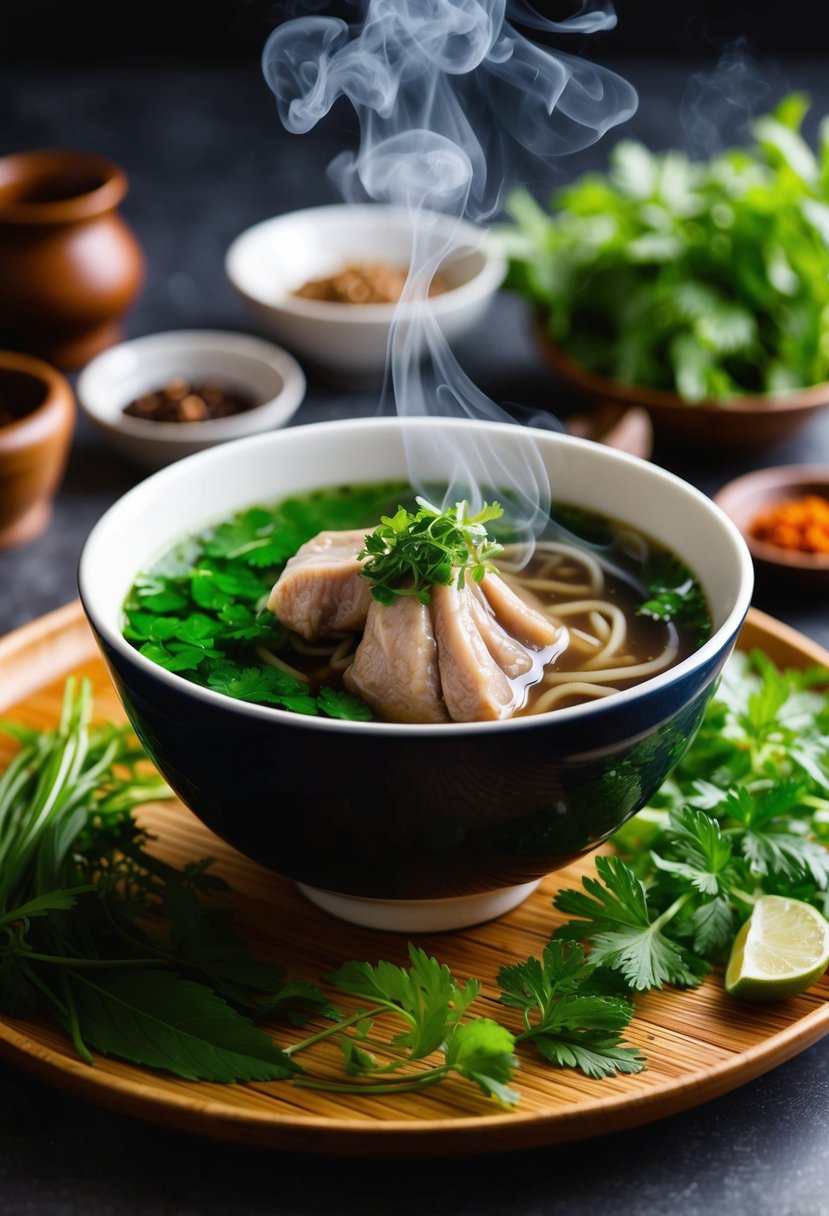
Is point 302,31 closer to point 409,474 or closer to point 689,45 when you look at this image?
point 409,474

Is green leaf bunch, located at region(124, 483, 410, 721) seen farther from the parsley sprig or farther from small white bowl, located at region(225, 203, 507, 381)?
small white bowl, located at region(225, 203, 507, 381)

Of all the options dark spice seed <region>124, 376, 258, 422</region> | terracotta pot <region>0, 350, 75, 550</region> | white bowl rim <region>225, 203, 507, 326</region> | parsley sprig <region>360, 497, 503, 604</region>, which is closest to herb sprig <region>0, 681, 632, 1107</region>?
parsley sprig <region>360, 497, 503, 604</region>

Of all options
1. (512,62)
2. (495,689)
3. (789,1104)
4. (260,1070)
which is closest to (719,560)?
(495,689)

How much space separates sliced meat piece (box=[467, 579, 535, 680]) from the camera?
222 cm

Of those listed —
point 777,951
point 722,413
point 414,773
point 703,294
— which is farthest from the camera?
point 703,294

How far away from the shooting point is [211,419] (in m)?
4.19

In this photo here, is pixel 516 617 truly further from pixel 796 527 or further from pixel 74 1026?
pixel 796 527

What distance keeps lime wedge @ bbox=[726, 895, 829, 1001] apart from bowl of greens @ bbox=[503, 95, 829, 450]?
2.22 m

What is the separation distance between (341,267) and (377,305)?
1.94 feet

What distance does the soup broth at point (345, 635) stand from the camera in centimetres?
221

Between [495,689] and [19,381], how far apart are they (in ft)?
7.81

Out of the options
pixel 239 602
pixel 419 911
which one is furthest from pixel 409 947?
pixel 239 602

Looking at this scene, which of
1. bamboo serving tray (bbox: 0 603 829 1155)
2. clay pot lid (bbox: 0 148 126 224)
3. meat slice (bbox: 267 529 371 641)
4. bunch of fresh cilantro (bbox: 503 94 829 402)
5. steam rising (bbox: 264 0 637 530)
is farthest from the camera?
clay pot lid (bbox: 0 148 126 224)

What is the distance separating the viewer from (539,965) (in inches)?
77.7
